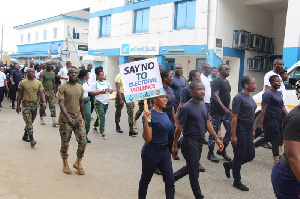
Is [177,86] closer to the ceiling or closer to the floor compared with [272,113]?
closer to the ceiling

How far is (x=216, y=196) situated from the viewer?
14.2ft

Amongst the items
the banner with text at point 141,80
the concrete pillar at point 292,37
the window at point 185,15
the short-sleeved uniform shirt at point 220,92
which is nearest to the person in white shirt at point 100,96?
the short-sleeved uniform shirt at point 220,92

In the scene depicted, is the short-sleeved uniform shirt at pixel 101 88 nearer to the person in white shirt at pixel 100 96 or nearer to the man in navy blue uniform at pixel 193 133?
the person in white shirt at pixel 100 96

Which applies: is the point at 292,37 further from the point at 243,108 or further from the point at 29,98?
the point at 29,98

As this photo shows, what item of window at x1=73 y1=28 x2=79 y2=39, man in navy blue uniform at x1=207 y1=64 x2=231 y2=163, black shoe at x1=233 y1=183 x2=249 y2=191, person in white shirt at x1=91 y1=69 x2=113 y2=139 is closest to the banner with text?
black shoe at x1=233 y1=183 x2=249 y2=191

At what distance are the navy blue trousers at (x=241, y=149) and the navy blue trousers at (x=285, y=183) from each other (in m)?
1.99

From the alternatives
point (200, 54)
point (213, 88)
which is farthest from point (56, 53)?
point (213, 88)

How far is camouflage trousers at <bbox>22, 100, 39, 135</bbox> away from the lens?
6.52m

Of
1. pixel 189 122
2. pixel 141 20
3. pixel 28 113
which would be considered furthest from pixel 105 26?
pixel 189 122

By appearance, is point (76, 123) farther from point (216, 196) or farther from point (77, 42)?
point (77, 42)

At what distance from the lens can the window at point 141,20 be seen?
20.6m

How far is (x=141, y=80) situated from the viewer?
3.49 metres

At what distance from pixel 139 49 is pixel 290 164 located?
19.0m

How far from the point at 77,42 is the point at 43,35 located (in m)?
5.34
